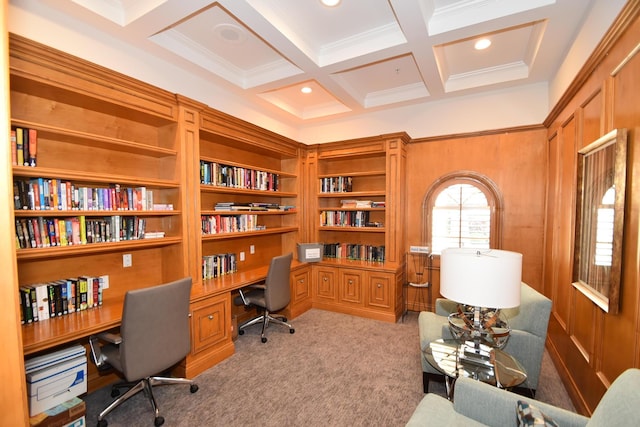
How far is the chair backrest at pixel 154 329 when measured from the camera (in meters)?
1.91

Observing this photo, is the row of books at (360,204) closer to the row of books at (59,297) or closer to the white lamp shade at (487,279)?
the white lamp shade at (487,279)

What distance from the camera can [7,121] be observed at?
1335 mm

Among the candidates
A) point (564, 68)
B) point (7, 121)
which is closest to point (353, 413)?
point (7, 121)

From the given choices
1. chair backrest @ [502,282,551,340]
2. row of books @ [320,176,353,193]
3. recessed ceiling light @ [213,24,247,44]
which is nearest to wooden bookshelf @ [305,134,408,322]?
row of books @ [320,176,353,193]

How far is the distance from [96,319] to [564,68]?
4603 millimetres

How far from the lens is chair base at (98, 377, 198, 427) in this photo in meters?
1.95

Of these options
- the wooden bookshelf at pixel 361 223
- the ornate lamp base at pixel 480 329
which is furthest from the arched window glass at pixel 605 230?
the wooden bookshelf at pixel 361 223

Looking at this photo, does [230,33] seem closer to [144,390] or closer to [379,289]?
[144,390]

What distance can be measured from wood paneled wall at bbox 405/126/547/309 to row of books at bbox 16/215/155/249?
145 inches

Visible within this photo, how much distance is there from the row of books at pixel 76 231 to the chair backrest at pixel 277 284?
1229 millimetres

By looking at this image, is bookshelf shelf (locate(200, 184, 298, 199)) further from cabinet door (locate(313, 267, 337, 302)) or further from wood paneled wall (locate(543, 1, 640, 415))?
wood paneled wall (locate(543, 1, 640, 415))

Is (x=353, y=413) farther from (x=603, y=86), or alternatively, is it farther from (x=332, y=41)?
(x=332, y=41)

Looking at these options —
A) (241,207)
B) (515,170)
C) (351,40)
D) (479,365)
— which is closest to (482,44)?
(351,40)

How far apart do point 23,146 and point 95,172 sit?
0.53 m
